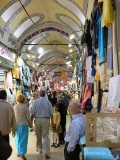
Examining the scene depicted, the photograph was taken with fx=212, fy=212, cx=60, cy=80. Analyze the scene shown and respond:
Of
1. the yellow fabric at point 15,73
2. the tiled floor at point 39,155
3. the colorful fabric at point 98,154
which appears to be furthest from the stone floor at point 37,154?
the yellow fabric at point 15,73

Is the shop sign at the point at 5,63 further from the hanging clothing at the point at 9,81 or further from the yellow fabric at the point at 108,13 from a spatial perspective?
the yellow fabric at the point at 108,13

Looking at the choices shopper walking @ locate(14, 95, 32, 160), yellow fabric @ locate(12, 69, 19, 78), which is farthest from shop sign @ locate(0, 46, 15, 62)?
shopper walking @ locate(14, 95, 32, 160)

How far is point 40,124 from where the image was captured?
4730mm

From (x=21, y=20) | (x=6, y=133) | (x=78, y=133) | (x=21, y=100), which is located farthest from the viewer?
(x=21, y=20)

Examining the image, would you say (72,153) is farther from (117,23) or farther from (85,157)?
(117,23)

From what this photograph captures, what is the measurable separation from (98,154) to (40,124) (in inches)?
120

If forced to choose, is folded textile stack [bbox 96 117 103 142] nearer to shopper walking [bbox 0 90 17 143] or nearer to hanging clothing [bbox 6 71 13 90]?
shopper walking [bbox 0 90 17 143]

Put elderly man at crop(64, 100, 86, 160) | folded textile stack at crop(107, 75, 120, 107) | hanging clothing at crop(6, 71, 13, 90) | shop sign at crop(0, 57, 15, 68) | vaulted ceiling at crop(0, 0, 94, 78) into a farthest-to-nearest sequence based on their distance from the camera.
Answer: hanging clothing at crop(6, 71, 13, 90), shop sign at crop(0, 57, 15, 68), vaulted ceiling at crop(0, 0, 94, 78), elderly man at crop(64, 100, 86, 160), folded textile stack at crop(107, 75, 120, 107)

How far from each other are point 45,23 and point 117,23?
7886mm

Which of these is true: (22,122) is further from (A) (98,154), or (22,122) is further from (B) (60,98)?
(A) (98,154)

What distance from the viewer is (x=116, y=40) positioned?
2.64 meters

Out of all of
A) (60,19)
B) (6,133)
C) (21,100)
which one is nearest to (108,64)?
(6,133)

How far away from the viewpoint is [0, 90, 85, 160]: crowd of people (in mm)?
2685

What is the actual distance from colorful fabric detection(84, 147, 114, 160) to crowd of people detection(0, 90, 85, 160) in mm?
691
